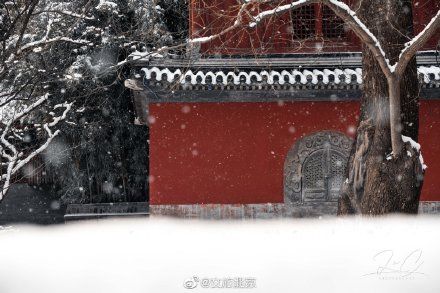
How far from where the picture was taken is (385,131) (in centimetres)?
558

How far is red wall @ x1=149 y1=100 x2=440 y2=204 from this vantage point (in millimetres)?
10281

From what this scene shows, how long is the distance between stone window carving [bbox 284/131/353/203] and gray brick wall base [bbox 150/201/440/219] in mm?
149

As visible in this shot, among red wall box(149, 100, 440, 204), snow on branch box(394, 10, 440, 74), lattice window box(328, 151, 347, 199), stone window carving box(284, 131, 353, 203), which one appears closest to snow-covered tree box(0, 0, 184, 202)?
red wall box(149, 100, 440, 204)

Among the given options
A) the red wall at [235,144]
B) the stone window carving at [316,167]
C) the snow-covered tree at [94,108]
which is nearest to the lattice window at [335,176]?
the stone window carving at [316,167]

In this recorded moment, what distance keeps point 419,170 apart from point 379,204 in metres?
0.50

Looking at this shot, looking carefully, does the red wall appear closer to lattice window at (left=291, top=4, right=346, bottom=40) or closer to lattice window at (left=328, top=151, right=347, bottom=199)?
lattice window at (left=328, top=151, right=347, bottom=199)

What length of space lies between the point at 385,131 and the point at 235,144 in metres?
4.97

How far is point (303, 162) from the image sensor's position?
10508 mm

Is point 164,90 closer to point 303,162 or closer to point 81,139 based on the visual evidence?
point 303,162

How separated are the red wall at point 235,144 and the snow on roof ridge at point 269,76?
0.84 m

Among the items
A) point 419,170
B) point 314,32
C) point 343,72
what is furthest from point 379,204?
point 314,32
